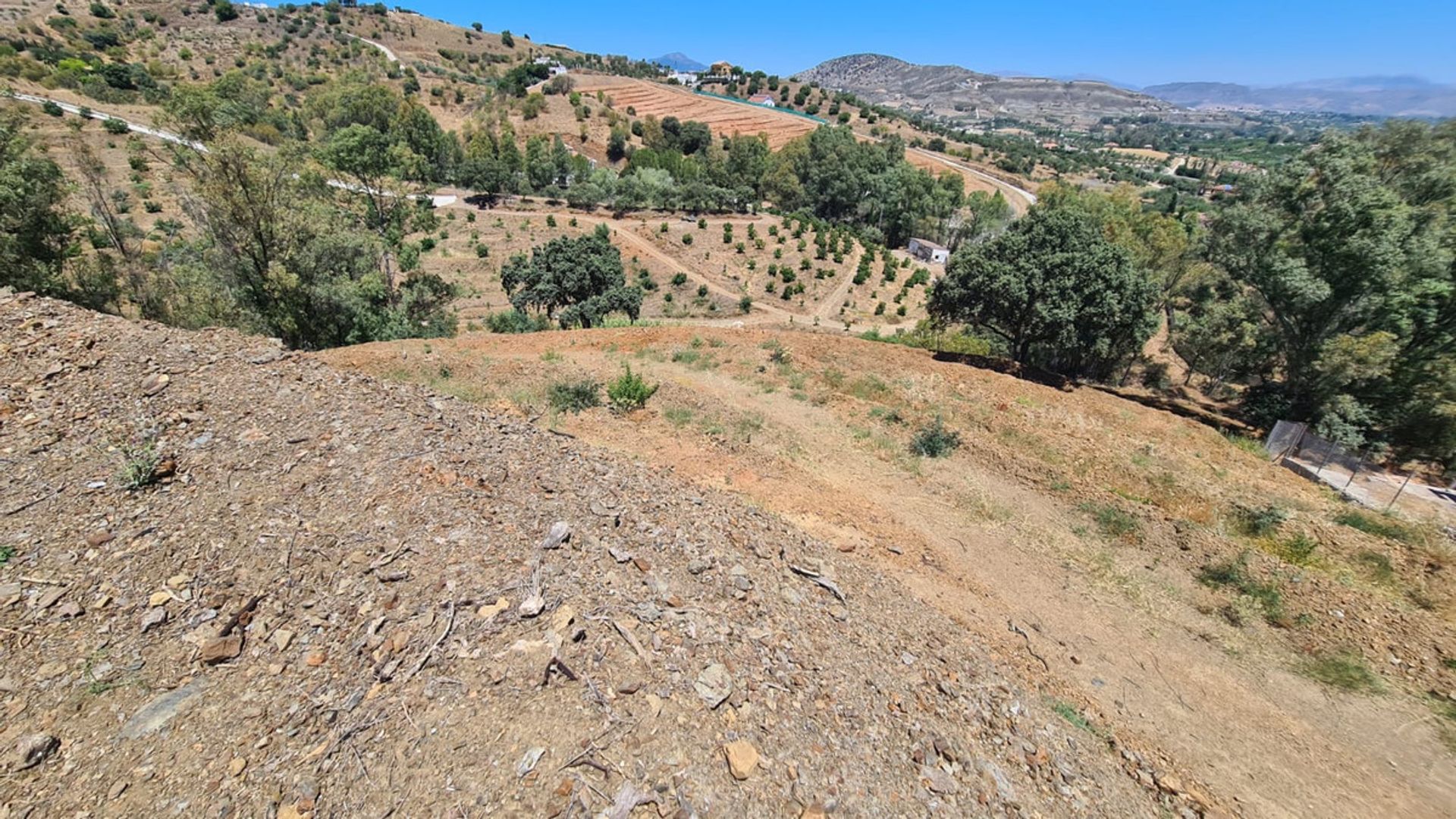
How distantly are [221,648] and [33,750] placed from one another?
1.27m

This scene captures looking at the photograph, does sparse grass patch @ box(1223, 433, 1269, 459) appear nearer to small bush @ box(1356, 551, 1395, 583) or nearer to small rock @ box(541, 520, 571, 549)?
small bush @ box(1356, 551, 1395, 583)


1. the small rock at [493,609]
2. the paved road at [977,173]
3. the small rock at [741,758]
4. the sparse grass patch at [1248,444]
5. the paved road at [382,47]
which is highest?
the paved road at [382,47]

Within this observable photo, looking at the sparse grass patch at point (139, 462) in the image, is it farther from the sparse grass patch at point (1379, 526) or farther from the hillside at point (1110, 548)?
the sparse grass patch at point (1379, 526)

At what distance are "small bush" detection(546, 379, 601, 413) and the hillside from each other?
29cm

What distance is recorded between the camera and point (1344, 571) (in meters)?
12.4

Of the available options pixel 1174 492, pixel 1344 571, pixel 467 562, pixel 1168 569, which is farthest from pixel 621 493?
pixel 1344 571

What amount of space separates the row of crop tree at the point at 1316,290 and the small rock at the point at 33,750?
24.8 meters

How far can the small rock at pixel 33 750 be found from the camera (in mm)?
4410

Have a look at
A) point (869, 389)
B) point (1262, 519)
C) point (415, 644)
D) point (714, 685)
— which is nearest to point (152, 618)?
point (415, 644)

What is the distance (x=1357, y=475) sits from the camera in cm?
1767

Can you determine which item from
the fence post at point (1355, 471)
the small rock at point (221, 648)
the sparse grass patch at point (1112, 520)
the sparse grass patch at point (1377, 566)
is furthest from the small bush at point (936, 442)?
the small rock at point (221, 648)

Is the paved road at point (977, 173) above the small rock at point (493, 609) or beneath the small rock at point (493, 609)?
above

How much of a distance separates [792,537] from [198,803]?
313 inches

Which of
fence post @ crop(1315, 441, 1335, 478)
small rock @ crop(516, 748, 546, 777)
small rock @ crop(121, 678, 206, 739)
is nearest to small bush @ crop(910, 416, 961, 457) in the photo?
fence post @ crop(1315, 441, 1335, 478)
